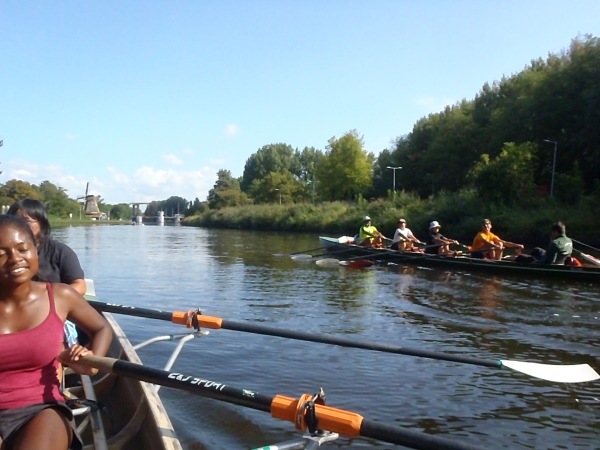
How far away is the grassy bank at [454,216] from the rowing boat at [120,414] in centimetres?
→ 2736

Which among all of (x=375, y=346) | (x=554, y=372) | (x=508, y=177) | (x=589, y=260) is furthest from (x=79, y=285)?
(x=508, y=177)

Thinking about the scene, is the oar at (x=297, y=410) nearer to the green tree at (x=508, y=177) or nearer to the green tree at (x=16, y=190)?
the green tree at (x=508, y=177)

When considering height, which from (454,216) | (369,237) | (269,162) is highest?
(269,162)

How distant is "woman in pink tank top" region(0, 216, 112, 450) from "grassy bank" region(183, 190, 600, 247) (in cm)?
2870

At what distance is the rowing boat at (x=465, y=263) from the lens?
13867mm

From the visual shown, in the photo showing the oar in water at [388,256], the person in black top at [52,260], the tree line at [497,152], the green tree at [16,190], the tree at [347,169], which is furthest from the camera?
the green tree at [16,190]

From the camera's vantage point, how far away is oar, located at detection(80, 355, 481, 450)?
2.43 metres

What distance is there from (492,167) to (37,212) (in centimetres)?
3608

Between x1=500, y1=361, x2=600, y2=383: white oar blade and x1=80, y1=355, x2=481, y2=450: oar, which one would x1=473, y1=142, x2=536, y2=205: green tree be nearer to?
x1=500, y1=361, x2=600, y2=383: white oar blade

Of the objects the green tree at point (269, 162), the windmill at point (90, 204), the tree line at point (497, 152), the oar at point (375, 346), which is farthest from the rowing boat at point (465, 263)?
the windmill at point (90, 204)

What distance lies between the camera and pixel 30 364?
2.65 meters

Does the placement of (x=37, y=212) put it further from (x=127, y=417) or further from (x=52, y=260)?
(x=127, y=417)

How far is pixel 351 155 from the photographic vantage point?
56438 millimetres

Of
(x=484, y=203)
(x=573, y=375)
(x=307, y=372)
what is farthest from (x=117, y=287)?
(x=484, y=203)
